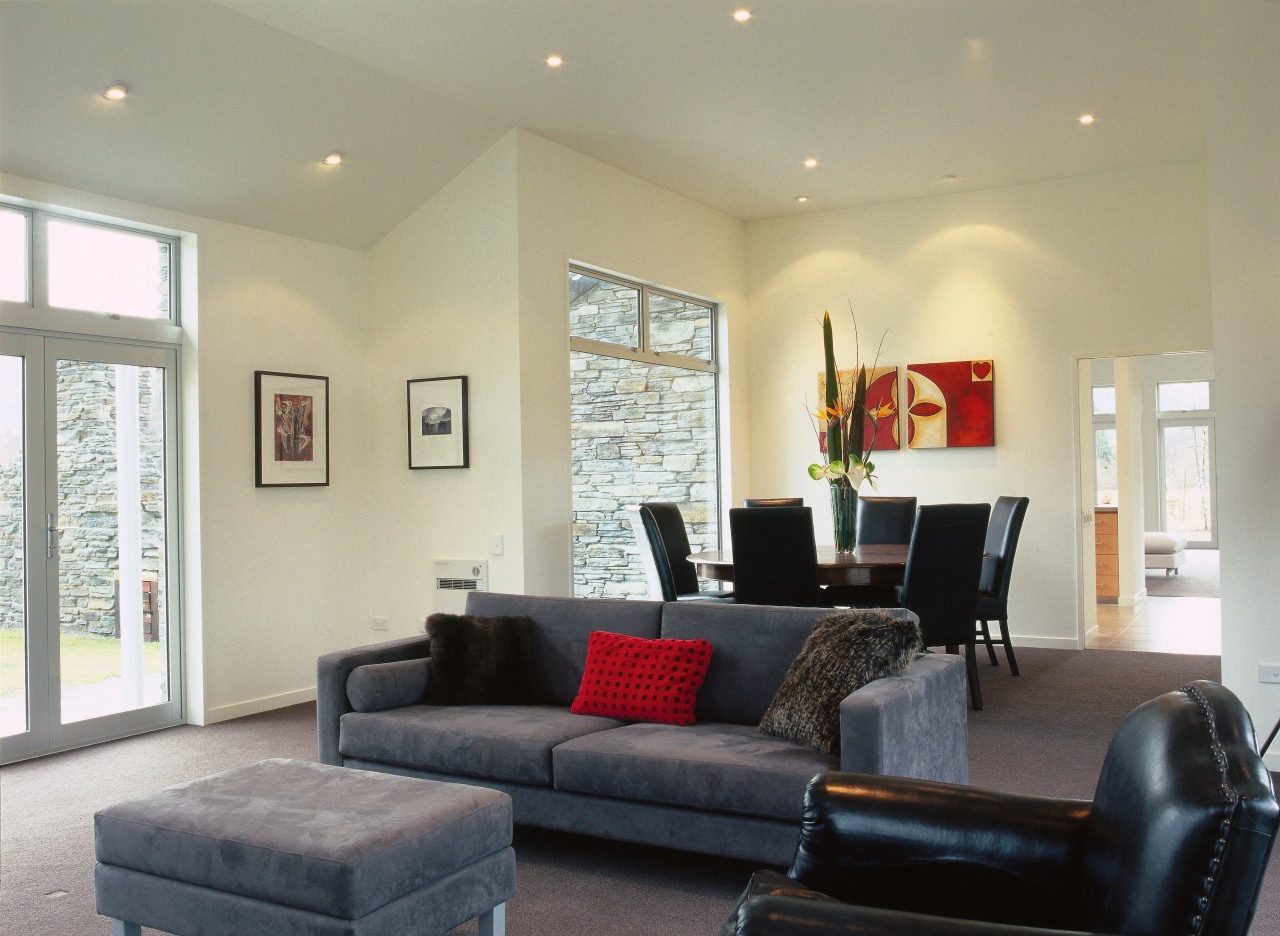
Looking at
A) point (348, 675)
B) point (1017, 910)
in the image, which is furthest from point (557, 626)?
point (1017, 910)

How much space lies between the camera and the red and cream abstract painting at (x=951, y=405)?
7684mm

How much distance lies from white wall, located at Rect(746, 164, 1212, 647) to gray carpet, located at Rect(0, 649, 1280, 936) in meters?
1.28

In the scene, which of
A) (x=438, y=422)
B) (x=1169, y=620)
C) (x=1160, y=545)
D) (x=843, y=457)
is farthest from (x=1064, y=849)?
(x=1160, y=545)

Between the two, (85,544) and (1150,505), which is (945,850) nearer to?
(85,544)

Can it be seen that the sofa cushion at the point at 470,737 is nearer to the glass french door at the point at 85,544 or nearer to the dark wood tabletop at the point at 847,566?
the dark wood tabletop at the point at 847,566

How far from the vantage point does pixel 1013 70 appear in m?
5.51

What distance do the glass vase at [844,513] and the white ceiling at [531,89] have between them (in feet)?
6.82

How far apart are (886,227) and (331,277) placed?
4.00m

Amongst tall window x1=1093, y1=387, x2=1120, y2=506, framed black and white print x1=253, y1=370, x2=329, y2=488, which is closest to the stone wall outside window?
framed black and white print x1=253, y1=370, x2=329, y2=488

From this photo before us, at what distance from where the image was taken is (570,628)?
4.06 m

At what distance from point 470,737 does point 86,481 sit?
9.06 ft

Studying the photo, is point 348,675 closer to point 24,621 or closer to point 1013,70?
point 24,621

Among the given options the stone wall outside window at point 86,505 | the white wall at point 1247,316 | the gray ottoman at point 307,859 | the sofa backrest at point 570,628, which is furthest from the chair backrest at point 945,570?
the stone wall outside window at point 86,505

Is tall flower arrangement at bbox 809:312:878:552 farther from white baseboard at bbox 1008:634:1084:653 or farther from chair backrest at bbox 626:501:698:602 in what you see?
white baseboard at bbox 1008:634:1084:653
